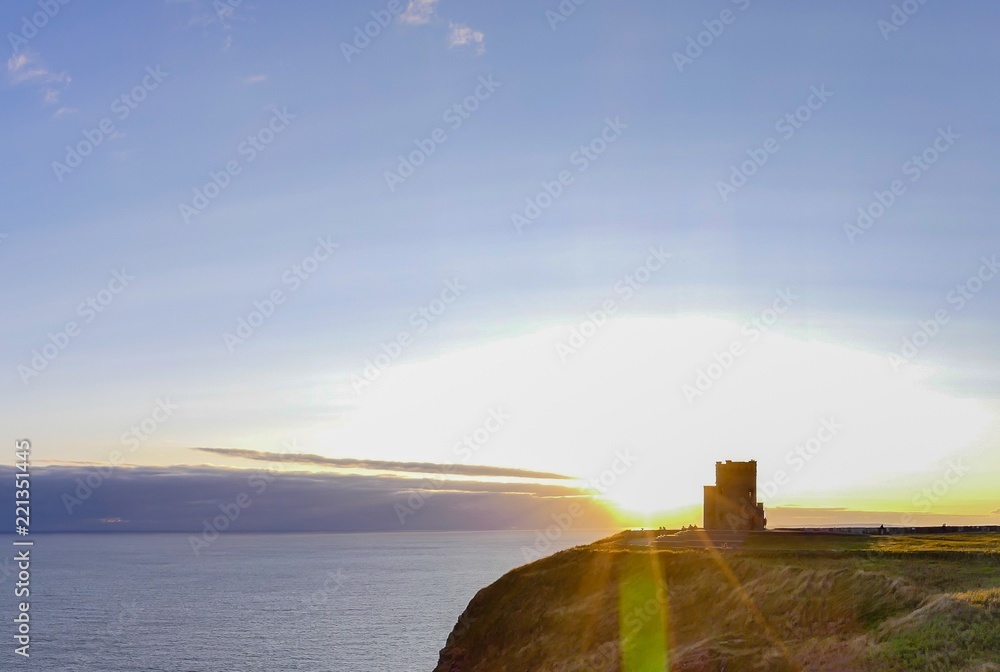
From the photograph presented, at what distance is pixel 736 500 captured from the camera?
242 feet

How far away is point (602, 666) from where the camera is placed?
44844 millimetres

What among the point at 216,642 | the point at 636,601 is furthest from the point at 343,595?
the point at 636,601

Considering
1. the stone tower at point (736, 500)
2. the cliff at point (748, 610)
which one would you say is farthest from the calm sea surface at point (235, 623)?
the stone tower at point (736, 500)

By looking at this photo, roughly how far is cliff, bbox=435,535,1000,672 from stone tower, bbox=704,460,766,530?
41.2 ft

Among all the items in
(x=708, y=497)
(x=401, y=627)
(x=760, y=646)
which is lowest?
(x=401, y=627)

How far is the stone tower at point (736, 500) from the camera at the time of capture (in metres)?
73.2

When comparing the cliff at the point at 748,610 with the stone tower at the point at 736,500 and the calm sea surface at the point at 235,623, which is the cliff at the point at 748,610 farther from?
the calm sea surface at the point at 235,623

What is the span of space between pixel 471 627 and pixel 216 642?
45.3 metres

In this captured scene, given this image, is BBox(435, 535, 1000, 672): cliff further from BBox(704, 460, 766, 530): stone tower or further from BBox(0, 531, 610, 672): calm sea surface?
BBox(0, 531, 610, 672): calm sea surface

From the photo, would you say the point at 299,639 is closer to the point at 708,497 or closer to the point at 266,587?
the point at 708,497

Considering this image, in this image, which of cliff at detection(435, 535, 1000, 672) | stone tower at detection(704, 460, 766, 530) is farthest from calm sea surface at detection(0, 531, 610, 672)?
stone tower at detection(704, 460, 766, 530)

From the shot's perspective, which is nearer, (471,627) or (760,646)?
(760,646)

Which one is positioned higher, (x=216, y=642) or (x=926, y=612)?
(x=926, y=612)

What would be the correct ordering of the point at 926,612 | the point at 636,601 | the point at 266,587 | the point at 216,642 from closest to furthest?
the point at 926,612 → the point at 636,601 → the point at 216,642 → the point at 266,587
